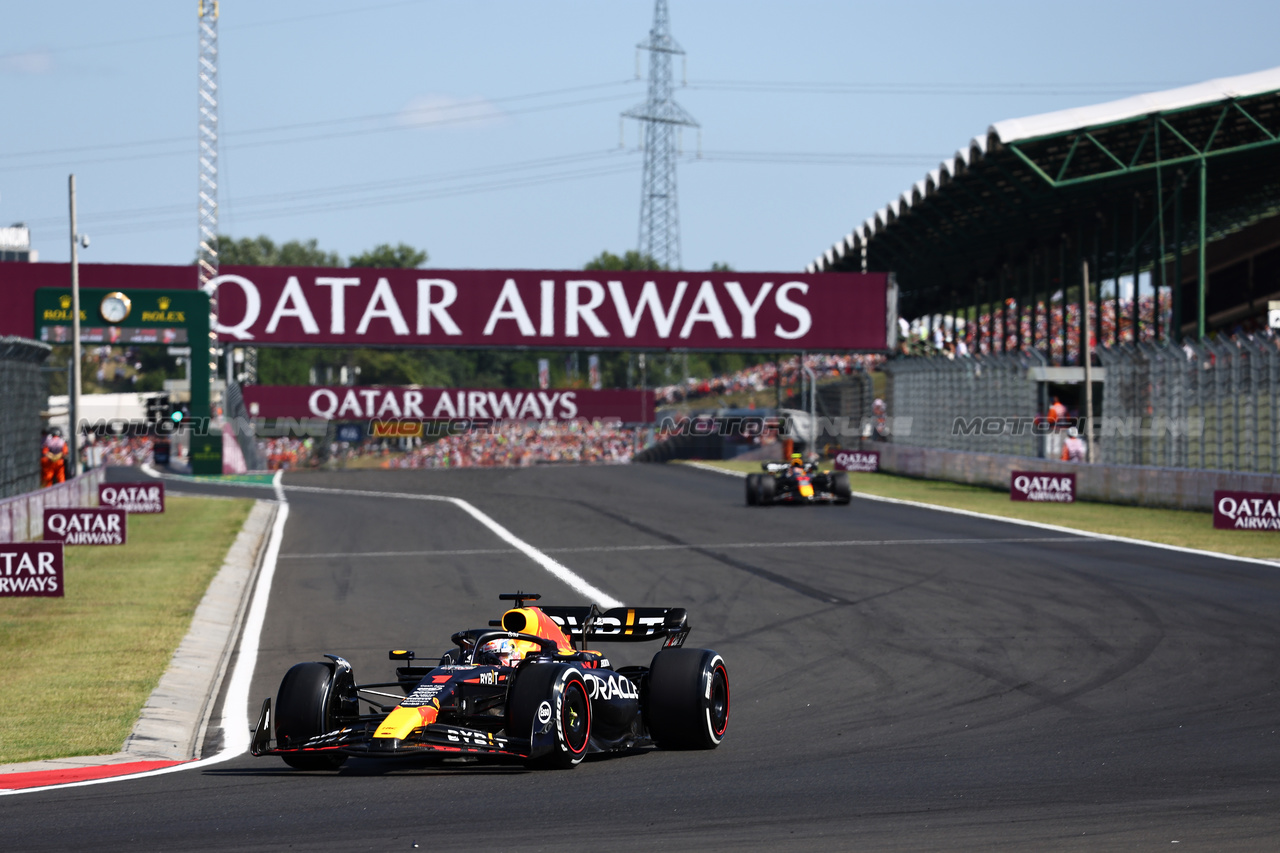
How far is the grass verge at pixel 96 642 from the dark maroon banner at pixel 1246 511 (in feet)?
50.6

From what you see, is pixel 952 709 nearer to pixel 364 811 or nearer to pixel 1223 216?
pixel 364 811

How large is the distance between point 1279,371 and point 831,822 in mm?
21319

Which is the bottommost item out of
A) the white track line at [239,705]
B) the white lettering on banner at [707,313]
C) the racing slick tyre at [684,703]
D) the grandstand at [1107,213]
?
the white track line at [239,705]

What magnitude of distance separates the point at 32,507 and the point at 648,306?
95.5 ft

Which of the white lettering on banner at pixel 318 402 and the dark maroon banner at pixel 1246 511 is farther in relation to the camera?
the white lettering on banner at pixel 318 402

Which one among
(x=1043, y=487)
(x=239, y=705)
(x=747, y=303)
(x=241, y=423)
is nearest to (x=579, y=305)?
(x=747, y=303)

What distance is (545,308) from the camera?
5097cm

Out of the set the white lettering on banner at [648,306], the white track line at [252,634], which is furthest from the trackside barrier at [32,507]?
the white lettering on banner at [648,306]

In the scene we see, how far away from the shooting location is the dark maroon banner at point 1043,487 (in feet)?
105

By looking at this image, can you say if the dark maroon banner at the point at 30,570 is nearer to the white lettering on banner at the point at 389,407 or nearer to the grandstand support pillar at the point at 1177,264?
the grandstand support pillar at the point at 1177,264

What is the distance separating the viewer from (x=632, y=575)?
19.5 m

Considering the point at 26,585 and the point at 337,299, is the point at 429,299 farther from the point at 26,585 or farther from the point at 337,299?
the point at 26,585

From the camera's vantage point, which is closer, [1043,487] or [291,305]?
[1043,487]

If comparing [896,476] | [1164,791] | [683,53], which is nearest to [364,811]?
[1164,791]
